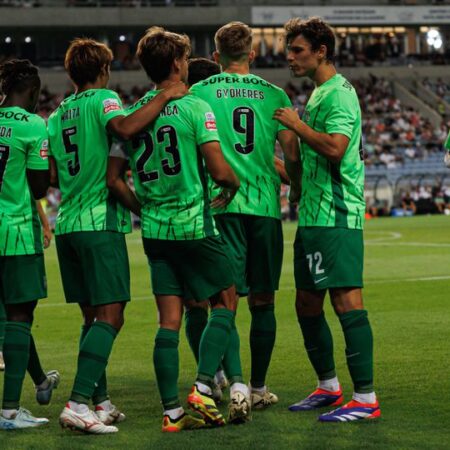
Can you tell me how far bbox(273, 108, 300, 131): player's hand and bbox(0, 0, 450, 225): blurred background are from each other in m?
44.0

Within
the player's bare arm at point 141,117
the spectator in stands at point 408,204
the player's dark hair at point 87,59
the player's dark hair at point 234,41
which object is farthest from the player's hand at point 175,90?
the spectator in stands at point 408,204

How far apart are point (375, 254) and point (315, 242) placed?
626 inches

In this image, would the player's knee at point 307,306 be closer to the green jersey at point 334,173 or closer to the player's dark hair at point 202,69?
the green jersey at point 334,173

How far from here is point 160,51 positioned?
281 inches

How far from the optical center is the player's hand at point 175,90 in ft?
23.5

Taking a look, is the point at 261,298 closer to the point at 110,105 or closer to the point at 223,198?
the point at 223,198

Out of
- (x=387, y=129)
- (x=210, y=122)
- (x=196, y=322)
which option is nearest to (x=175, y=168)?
(x=210, y=122)

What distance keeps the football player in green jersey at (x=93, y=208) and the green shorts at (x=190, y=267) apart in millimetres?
204

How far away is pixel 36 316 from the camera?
14.7 meters

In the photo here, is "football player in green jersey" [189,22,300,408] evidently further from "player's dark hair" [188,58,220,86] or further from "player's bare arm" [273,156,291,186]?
"player's dark hair" [188,58,220,86]

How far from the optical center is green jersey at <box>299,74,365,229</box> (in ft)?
24.2

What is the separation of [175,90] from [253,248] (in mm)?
1189

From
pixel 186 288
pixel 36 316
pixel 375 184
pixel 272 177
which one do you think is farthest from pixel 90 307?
pixel 375 184

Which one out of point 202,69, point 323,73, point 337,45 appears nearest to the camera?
point 323,73
